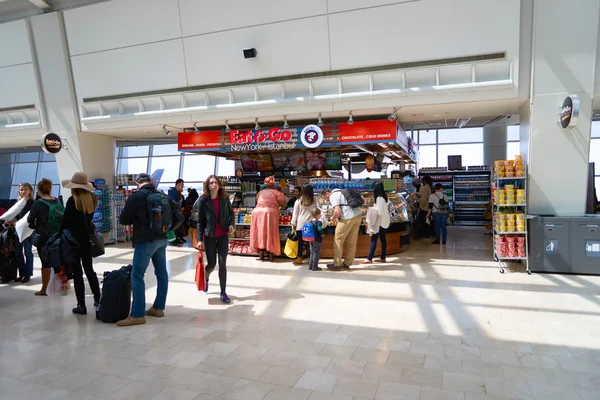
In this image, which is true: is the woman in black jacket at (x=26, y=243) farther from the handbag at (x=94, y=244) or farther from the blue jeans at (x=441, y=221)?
the blue jeans at (x=441, y=221)

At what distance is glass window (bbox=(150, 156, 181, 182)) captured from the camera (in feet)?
58.5

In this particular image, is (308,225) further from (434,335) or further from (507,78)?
(507,78)

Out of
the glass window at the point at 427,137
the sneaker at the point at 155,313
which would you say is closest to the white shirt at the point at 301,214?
the sneaker at the point at 155,313

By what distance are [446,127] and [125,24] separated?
12750 millimetres

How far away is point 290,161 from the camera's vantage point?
32.9 feet

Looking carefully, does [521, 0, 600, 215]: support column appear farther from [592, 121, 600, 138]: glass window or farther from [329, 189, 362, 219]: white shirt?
[592, 121, 600, 138]: glass window

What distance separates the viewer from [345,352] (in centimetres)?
343

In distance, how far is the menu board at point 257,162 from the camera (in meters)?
10.2

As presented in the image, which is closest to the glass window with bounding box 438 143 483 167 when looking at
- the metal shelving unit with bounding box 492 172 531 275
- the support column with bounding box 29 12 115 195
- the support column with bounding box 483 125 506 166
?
the support column with bounding box 483 125 506 166

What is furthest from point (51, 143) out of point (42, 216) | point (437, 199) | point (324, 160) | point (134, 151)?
point (134, 151)

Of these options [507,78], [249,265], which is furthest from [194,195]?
[507,78]

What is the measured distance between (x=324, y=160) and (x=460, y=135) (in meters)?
9.26

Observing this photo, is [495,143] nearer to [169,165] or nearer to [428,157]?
[428,157]

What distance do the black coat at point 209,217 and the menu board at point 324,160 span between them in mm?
5218
